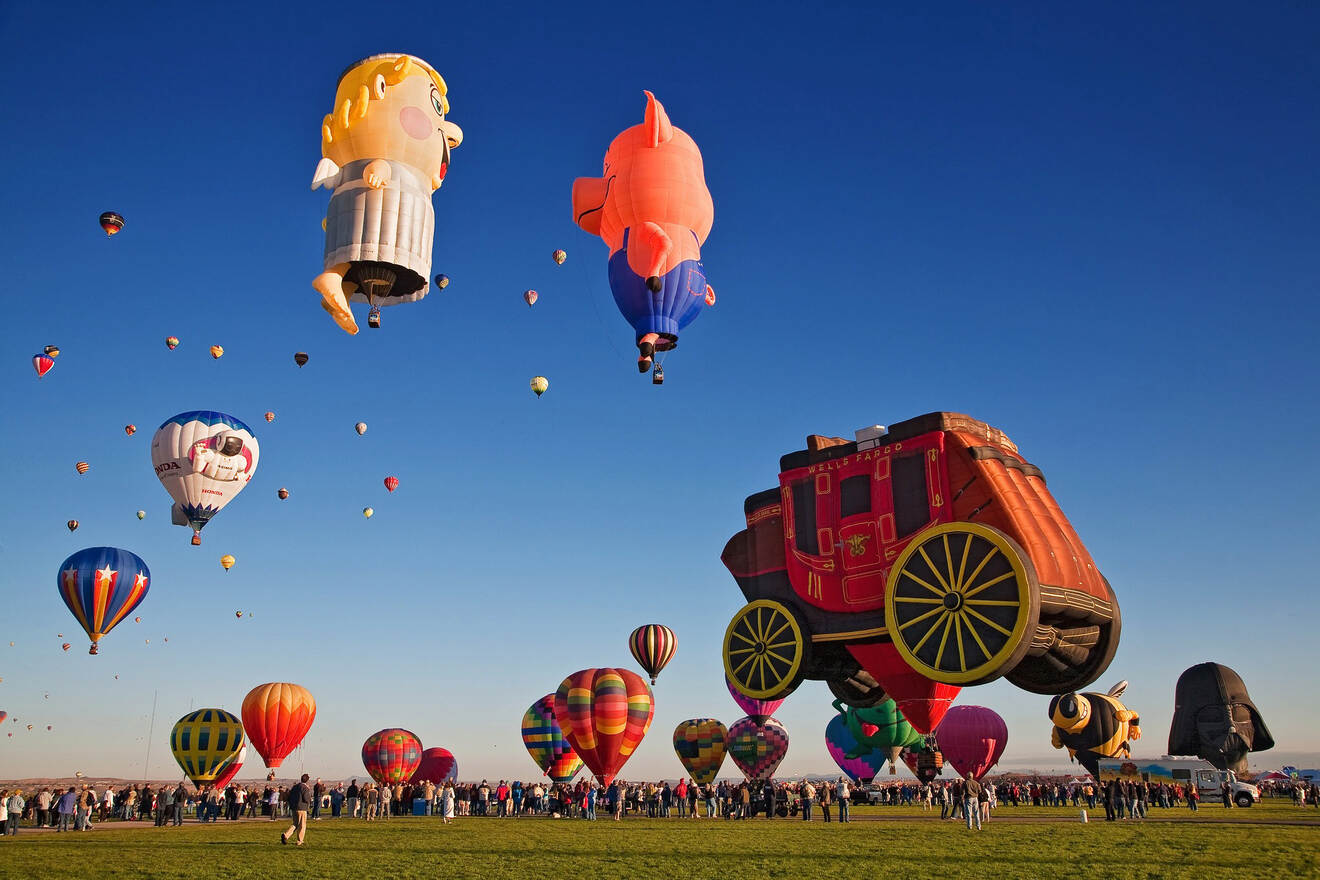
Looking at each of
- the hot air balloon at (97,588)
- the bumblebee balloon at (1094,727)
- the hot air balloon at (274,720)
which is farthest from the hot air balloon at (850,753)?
the hot air balloon at (97,588)

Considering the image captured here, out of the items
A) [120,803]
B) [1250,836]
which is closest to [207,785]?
[120,803]

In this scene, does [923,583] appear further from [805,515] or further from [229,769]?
[229,769]

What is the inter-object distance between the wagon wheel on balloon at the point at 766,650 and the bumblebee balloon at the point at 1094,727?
73.4 feet

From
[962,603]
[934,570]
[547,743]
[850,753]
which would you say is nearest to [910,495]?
[934,570]

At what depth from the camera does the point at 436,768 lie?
1768 inches

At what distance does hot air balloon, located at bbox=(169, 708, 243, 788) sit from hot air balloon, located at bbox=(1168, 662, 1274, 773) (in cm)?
3327

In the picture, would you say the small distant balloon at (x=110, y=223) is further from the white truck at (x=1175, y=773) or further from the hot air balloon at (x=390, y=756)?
the white truck at (x=1175, y=773)

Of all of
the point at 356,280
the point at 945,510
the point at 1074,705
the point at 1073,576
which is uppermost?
the point at 356,280

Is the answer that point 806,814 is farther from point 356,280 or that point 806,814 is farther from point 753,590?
point 356,280

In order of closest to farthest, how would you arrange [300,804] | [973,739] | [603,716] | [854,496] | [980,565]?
[300,804], [980,565], [854,496], [603,716], [973,739]

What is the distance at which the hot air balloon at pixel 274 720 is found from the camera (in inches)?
1299

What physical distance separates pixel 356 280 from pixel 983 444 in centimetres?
1254

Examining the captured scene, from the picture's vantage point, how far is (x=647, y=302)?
2136 cm

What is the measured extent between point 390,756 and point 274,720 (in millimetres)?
8566
